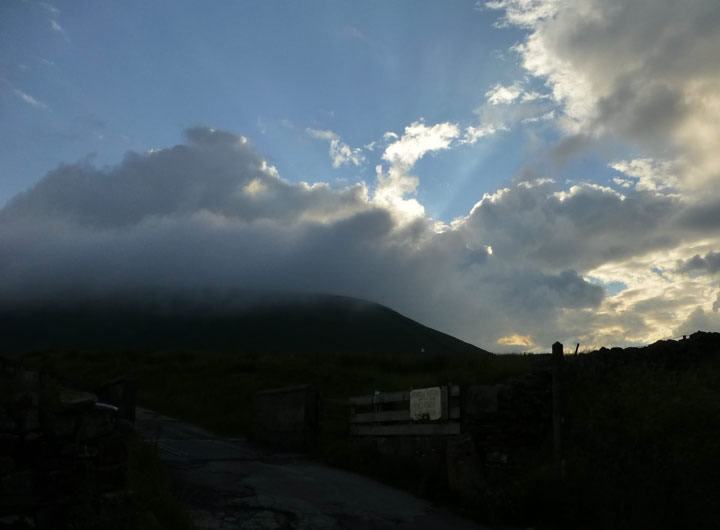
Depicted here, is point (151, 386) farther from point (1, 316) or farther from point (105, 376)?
point (1, 316)

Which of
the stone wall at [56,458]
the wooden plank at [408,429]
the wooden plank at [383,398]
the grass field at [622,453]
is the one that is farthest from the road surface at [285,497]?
the stone wall at [56,458]

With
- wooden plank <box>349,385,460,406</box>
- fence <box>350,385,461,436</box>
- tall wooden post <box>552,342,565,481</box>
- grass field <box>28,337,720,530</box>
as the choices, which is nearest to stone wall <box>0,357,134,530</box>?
grass field <box>28,337,720,530</box>

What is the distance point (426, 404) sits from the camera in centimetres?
1084

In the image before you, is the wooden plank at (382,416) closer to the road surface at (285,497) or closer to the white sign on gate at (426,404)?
the white sign on gate at (426,404)

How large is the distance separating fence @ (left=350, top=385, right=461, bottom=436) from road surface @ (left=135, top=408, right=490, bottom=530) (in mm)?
1165

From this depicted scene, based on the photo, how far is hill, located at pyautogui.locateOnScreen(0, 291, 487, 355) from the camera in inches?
3110

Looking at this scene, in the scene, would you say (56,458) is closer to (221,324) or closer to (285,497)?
(285,497)

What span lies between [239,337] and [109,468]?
79584 millimetres

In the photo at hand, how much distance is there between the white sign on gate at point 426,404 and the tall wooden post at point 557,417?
2065 mm

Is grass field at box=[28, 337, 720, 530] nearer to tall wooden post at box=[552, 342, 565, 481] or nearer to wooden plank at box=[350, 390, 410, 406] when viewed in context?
tall wooden post at box=[552, 342, 565, 481]

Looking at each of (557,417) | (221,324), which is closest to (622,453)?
(557,417)

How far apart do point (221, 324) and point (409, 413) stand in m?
82.1

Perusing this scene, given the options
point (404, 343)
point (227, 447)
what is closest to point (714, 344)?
point (227, 447)

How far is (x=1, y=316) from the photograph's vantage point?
90.6m
